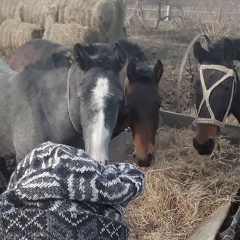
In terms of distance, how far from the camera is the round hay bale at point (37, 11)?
27.6 ft

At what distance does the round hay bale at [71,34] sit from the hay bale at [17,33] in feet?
1.29

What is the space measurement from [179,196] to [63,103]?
1.18 metres

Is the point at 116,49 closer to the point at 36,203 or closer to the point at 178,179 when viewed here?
the point at 178,179

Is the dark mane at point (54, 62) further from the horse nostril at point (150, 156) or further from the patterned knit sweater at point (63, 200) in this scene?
the patterned knit sweater at point (63, 200)

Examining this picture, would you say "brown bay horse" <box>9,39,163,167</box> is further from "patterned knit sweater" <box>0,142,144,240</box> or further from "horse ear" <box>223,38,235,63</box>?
"patterned knit sweater" <box>0,142,144,240</box>

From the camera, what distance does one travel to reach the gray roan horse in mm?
2496

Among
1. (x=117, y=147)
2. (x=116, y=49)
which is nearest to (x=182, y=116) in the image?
(x=117, y=147)

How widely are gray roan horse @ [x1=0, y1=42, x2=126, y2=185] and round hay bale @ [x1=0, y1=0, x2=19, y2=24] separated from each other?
6.12 m

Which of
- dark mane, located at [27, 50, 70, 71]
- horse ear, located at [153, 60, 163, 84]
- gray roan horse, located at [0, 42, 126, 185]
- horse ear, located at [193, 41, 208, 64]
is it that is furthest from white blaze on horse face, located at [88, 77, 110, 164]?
horse ear, located at [193, 41, 208, 64]

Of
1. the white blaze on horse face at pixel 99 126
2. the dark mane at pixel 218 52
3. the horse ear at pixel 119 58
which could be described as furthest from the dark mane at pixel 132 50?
the white blaze on horse face at pixel 99 126

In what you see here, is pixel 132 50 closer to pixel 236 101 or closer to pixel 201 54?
pixel 201 54

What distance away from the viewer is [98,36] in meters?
7.97

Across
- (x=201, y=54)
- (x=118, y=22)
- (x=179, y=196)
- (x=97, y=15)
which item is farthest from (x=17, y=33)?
(x=179, y=196)

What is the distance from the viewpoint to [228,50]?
343 centimetres
